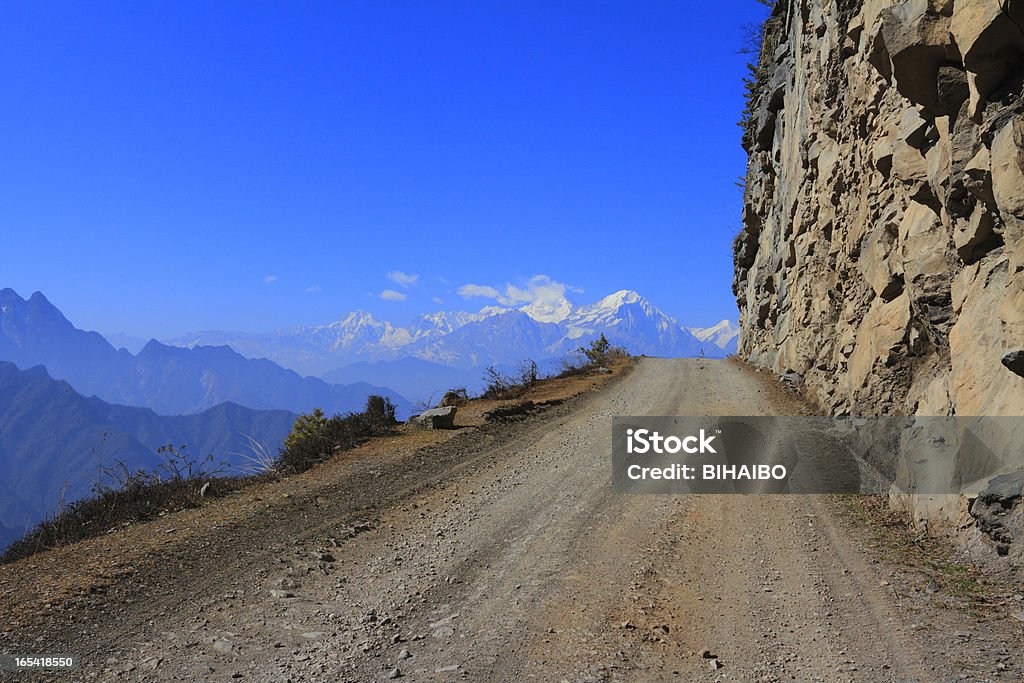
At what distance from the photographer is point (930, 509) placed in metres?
7.03

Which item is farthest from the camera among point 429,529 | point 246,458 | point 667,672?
point 246,458

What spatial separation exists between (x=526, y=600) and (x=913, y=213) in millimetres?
7815

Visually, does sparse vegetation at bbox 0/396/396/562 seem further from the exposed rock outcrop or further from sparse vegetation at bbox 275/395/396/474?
the exposed rock outcrop

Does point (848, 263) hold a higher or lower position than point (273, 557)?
higher

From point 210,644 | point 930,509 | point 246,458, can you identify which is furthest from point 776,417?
point 210,644

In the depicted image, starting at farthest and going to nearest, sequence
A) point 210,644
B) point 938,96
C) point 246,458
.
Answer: point 246,458, point 938,96, point 210,644

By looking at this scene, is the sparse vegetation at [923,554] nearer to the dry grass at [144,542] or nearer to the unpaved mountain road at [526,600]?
the unpaved mountain road at [526,600]

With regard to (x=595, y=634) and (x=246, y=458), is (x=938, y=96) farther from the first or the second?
(x=246, y=458)

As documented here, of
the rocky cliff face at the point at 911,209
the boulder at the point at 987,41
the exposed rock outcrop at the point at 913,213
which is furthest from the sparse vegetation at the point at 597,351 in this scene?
the boulder at the point at 987,41

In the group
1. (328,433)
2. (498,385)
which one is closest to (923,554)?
(328,433)

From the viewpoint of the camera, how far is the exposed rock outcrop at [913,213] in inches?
245

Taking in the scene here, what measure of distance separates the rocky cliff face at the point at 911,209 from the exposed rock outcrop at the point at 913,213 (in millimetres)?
22

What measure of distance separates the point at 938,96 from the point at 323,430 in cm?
1195

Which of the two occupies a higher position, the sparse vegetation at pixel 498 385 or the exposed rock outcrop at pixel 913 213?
the exposed rock outcrop at pixel 913 213
